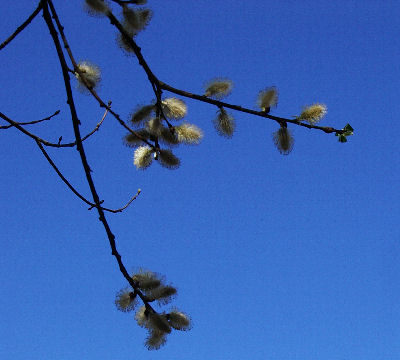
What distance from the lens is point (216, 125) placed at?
2492 millimetres

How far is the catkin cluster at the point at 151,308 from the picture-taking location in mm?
2430

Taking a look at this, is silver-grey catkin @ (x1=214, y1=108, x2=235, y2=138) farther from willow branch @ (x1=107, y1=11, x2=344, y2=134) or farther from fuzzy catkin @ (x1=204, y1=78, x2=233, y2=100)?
willow branch @ (x1=107, y1=11, x2=344, y2=134)

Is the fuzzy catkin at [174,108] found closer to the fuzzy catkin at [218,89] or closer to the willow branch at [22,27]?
the fuzzy catkin at [218,89]

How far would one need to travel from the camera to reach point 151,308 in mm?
2439

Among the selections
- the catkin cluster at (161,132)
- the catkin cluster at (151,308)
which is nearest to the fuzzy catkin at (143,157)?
the catkin cluster at (161,132)

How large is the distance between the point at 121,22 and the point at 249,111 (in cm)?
61

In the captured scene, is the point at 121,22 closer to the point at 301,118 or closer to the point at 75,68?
the point at 75,68

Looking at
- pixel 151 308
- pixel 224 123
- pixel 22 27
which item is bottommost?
pixel 151 308

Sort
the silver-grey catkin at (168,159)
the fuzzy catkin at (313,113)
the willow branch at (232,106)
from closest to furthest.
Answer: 1. the willow branch at (232,106)
2. the fuzzy catkin at (313,113)
3. the silver-grey catkin at (168,159)

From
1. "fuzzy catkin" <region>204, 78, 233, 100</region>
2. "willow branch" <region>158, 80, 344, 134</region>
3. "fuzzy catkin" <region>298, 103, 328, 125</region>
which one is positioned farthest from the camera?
"fuzzy catkin" <region>204, 78, 233, 100</region>

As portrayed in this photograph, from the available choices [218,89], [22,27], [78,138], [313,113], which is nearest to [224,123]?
[218,89]

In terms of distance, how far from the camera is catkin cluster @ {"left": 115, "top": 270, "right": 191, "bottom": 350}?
7.97 ft

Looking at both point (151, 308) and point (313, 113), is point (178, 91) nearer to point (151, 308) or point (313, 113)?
point (313, 113)

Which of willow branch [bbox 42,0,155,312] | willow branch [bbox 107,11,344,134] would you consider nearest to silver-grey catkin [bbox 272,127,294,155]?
willow branch [bbox 107,11,344,134]
